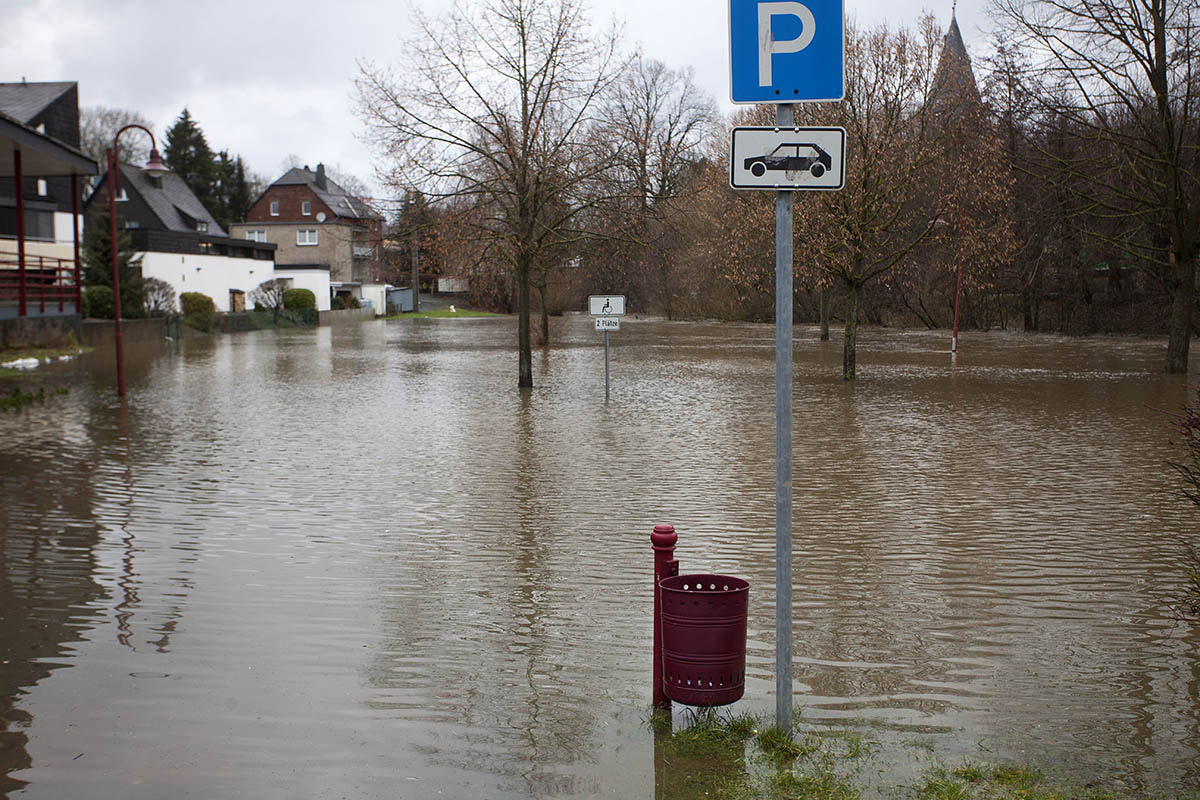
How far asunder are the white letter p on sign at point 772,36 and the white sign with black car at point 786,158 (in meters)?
0.29

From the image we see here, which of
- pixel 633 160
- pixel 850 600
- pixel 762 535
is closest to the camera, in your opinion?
pixel 850 600

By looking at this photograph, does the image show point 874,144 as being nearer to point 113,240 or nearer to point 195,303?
point 113,240

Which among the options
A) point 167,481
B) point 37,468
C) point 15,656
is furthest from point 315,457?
point 15,656

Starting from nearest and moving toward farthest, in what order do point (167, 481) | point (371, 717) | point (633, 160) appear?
point (371, 717), point (167, 481), point (633, 160)

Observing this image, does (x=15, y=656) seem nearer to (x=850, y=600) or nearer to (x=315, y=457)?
(x=850, y=600)

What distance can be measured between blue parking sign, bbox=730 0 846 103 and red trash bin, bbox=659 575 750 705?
2180mm

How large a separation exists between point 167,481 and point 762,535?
6823mm

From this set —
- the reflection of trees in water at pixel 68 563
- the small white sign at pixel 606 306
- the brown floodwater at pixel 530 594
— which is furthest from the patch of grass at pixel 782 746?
the small white sign at pixel 606 306

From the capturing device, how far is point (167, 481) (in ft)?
39.5

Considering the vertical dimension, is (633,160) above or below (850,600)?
above

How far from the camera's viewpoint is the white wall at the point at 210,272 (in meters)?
53.3

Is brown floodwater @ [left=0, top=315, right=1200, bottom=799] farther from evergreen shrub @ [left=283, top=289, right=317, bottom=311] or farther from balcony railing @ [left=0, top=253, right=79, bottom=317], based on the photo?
Answer: evergreen shrub @ [left=283, top=289, right=317, bottom=311]

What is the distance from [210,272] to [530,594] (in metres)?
56.1

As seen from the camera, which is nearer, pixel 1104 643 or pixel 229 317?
pixel 1104 643
